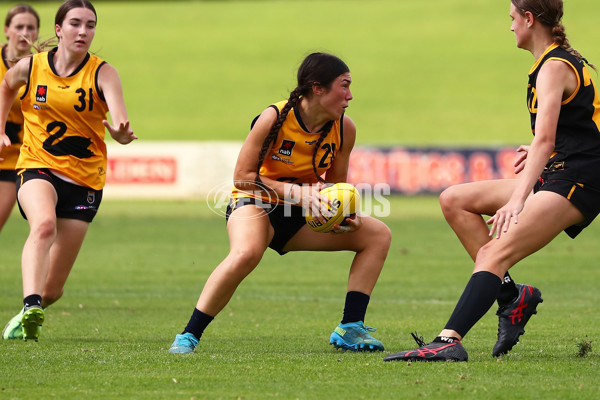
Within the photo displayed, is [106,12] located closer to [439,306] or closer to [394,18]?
[394,18]

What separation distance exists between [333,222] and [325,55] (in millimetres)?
1133

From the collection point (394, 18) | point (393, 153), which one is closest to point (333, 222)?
point (393, 153)

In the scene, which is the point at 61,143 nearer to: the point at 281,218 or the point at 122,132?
the point at 122,132

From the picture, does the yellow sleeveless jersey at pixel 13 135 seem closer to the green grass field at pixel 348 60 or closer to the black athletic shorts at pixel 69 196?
the black athletic shorts at pixel 69 196

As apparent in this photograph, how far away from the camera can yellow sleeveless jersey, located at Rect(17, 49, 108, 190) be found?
7.34 meters

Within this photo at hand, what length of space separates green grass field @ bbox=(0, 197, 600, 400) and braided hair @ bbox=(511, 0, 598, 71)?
1960 mm

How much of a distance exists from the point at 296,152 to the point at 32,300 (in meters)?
2.07

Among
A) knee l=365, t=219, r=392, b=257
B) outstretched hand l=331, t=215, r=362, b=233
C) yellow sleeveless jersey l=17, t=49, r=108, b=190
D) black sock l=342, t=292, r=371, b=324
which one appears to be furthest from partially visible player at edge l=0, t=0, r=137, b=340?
black sock l=342, t=292, r=371, b=324

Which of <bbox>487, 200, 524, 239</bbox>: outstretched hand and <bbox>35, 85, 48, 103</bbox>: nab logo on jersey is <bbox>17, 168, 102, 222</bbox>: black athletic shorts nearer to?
<bbox>35, 85, 48, 103</bbox>: nab logo on jersey

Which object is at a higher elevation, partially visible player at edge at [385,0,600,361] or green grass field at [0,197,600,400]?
partially visible player at edge at [385,0,600,361]

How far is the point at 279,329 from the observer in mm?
7879

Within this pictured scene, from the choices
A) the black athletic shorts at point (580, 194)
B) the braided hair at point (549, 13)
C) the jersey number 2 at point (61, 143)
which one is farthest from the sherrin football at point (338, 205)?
the jersey number 2 at point (61, 143)

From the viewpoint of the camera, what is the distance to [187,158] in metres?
27.5

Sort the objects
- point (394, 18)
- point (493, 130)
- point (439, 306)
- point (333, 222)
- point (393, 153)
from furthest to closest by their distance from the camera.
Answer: point (394, 18) < point (493, 130) < point (393, 153) < point (439, 306) < point (333, 222)
